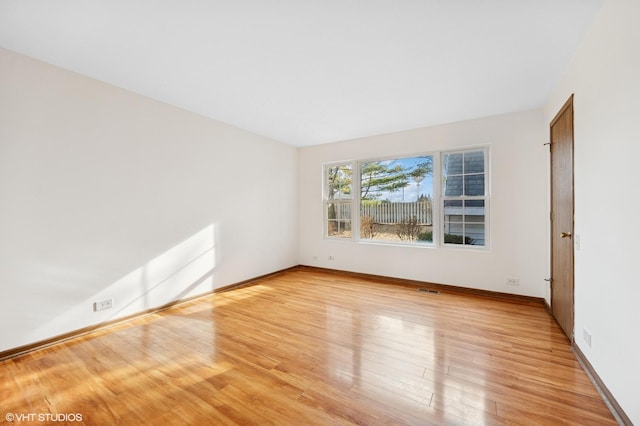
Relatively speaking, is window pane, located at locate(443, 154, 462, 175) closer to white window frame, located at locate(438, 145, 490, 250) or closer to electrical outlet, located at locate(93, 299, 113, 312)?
white window frame, located at locate(438, 145, 490, 250)

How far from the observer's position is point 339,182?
543 cm

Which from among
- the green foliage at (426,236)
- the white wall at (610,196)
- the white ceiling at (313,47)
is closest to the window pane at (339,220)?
the green foliage at (426,236)

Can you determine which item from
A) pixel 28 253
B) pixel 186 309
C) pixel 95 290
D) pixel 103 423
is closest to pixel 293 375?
Result: pixel 103 423

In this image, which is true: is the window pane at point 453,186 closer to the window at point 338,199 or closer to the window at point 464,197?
the window at point 464,197

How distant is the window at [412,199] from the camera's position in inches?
159

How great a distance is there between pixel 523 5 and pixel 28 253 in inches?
178

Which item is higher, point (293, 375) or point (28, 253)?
point (28, 253)

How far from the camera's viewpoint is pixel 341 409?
1.65 m

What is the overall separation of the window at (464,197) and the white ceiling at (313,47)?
0.88m

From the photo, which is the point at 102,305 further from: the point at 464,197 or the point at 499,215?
the point at 499,215

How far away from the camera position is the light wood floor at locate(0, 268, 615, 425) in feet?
5.35

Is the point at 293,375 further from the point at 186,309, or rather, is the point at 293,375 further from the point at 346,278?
the point at 346,278

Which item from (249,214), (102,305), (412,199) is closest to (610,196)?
(412,199)

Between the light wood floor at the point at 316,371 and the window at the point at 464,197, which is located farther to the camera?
the window at the point at 464,197
